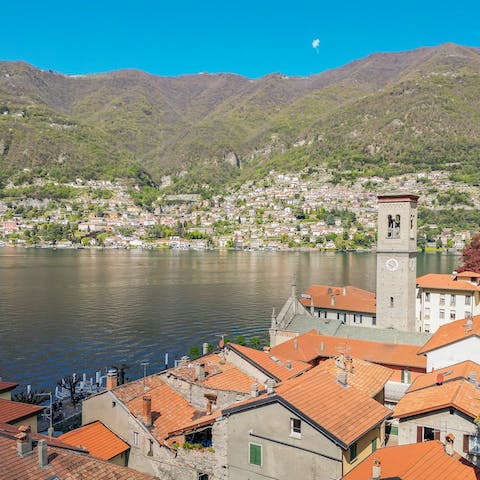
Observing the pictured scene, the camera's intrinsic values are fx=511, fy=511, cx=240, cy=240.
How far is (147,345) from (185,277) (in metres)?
80.0

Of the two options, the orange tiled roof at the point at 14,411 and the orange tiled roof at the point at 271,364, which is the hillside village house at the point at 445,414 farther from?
the orange tiled roof at the point at 14,411

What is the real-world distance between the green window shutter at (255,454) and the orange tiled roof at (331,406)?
1749 millimetres

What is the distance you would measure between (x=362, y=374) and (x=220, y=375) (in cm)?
894

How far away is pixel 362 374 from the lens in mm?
30062

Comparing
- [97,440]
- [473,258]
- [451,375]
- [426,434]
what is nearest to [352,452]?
[426,434]

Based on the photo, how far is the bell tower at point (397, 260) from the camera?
52.5m

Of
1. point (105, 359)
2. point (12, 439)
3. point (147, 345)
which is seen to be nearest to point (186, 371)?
point (12, 439)

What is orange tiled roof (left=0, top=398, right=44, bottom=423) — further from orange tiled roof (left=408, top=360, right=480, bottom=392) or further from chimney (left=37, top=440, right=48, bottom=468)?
orange tiled roof (left=408, top=360, right=480, bottom=392)

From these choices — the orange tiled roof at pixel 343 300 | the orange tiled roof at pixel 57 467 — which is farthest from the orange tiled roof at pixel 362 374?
the orange tiled roof at pixel 343 300

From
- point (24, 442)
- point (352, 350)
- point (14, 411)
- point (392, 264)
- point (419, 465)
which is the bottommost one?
point (352, 350)

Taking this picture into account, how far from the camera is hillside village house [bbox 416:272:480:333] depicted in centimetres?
6059

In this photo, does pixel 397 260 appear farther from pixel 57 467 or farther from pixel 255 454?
pixel 57 467

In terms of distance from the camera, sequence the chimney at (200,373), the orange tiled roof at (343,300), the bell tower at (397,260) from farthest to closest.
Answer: the orange tiled roof at (343,300) → the bell tower at (397,260) → the chimney at (200,373)

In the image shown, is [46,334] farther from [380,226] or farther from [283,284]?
[283,284]
